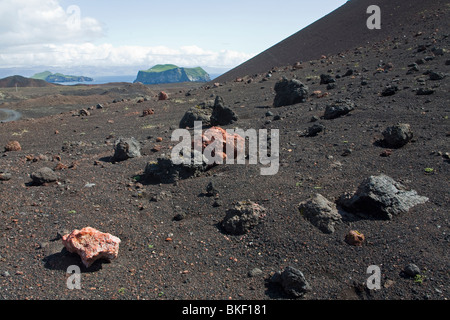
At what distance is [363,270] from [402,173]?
239cm

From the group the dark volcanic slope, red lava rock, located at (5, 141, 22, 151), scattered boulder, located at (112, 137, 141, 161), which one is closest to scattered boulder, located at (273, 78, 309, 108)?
scattered boulder, located at (112, 137, 141, 161)

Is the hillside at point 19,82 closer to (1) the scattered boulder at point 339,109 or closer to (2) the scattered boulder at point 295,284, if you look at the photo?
(1) the scattered boulder at point 339,109

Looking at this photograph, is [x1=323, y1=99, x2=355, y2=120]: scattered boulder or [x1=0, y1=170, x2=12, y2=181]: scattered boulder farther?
[x1=323, y1=99, x2=355, y2=120]: scattered boulder

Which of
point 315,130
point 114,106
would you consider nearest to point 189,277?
point 315,130

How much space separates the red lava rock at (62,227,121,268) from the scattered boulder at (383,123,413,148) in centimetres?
521

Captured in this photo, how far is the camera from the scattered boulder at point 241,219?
4641mm

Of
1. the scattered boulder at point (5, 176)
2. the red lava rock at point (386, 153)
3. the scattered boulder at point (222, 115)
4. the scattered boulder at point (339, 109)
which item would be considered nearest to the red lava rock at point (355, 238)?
the red lava rock at point (386, 153)

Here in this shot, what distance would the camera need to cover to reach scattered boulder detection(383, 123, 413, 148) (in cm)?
645

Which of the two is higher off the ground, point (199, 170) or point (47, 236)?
point (199, 170)

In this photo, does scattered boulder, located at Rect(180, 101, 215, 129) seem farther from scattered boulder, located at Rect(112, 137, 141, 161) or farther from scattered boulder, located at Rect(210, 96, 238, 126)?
scattered boulder, located at Rect(112, 137, 141, 161)

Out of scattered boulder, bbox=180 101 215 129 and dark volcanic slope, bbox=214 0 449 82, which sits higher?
dark volcanic slope, bbox=214 0 449 82

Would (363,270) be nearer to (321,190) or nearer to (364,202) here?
(364,202)

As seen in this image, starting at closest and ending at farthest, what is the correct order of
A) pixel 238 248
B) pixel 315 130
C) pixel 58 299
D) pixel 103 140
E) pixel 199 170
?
1. pixel 58 299
2. pixel 238 248
3. pixel 199 170
4. pixel 315 130
5. pixel 103 140

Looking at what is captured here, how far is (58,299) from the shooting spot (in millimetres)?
3529
